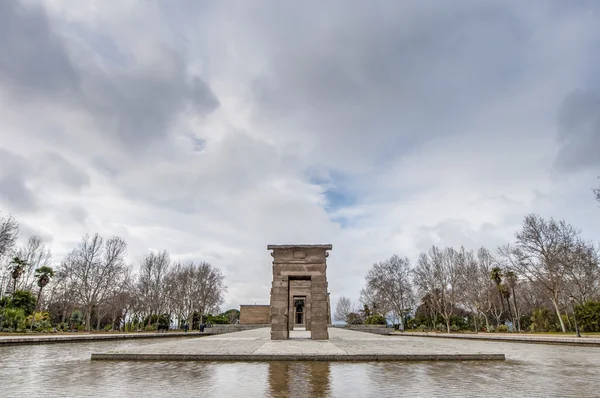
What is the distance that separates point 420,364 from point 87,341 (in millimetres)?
21402

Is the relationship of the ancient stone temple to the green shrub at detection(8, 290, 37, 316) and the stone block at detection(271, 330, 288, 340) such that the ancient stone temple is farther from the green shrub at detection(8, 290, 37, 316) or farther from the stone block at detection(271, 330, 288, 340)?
the green shrub at detection(8, 290, 37, 316)

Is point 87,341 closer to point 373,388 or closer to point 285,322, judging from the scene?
point 285,322

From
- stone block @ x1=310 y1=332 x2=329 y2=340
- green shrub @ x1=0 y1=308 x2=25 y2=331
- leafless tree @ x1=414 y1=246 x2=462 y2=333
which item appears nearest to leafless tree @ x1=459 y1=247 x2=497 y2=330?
leafless tree @ x1=414 y1=246 x2=462 y2=333

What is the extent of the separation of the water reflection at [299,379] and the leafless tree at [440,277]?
35.6 m

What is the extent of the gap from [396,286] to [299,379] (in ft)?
149

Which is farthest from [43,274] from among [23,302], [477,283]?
[477,283]

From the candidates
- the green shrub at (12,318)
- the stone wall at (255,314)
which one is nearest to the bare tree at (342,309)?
the stone wall at (255,314)

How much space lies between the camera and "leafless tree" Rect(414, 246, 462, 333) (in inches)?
1628

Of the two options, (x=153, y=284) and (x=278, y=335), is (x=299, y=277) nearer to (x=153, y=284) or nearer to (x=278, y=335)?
(x=278, y=335)

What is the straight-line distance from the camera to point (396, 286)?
49.7m

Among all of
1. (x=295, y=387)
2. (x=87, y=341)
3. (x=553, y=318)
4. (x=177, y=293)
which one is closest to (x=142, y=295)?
(x=177, y=293)

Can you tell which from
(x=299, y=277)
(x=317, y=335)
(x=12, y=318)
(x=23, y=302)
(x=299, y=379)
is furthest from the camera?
(x=23, y=302)

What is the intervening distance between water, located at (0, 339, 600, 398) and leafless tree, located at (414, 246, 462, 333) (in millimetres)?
33489

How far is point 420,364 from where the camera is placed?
9656mm
